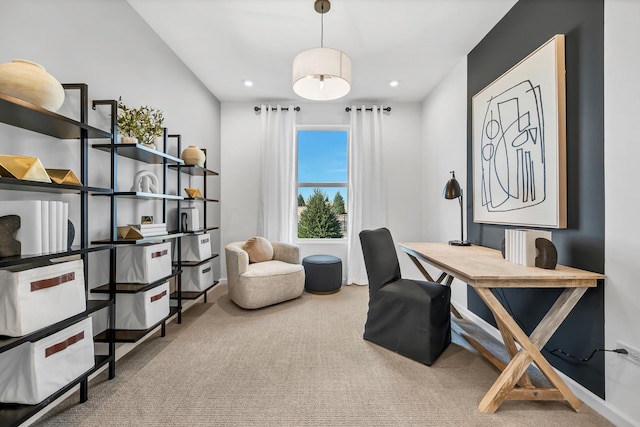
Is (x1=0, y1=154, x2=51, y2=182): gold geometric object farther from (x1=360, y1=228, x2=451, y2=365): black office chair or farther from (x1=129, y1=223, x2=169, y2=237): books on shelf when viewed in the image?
(x1=360, y1=228, x2=451, y2=365): black office chair

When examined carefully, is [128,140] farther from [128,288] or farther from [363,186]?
[363,186]

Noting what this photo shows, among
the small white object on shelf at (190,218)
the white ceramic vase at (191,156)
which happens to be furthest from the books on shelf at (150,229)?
the white ceramic vase at (191,156)

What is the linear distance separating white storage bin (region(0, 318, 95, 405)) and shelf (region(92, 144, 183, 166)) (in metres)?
1.10

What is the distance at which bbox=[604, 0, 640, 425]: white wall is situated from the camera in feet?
4.61

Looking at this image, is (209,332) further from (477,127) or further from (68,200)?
(477,127)

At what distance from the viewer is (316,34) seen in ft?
8.73

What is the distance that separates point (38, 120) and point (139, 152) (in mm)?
734

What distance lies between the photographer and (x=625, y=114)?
1.45 meters

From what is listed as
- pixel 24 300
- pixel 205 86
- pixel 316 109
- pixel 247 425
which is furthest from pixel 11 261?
pixel 316 109

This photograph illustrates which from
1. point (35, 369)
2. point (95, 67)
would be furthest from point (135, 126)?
point (35, 369)

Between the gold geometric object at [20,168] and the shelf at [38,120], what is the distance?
0.20 metres

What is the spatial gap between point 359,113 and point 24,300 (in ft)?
13.2

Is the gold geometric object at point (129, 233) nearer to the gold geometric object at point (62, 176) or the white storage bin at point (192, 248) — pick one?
the gold geometric object at point (62, 176)

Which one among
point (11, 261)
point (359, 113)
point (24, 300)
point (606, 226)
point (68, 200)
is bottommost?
point (24, 300)
